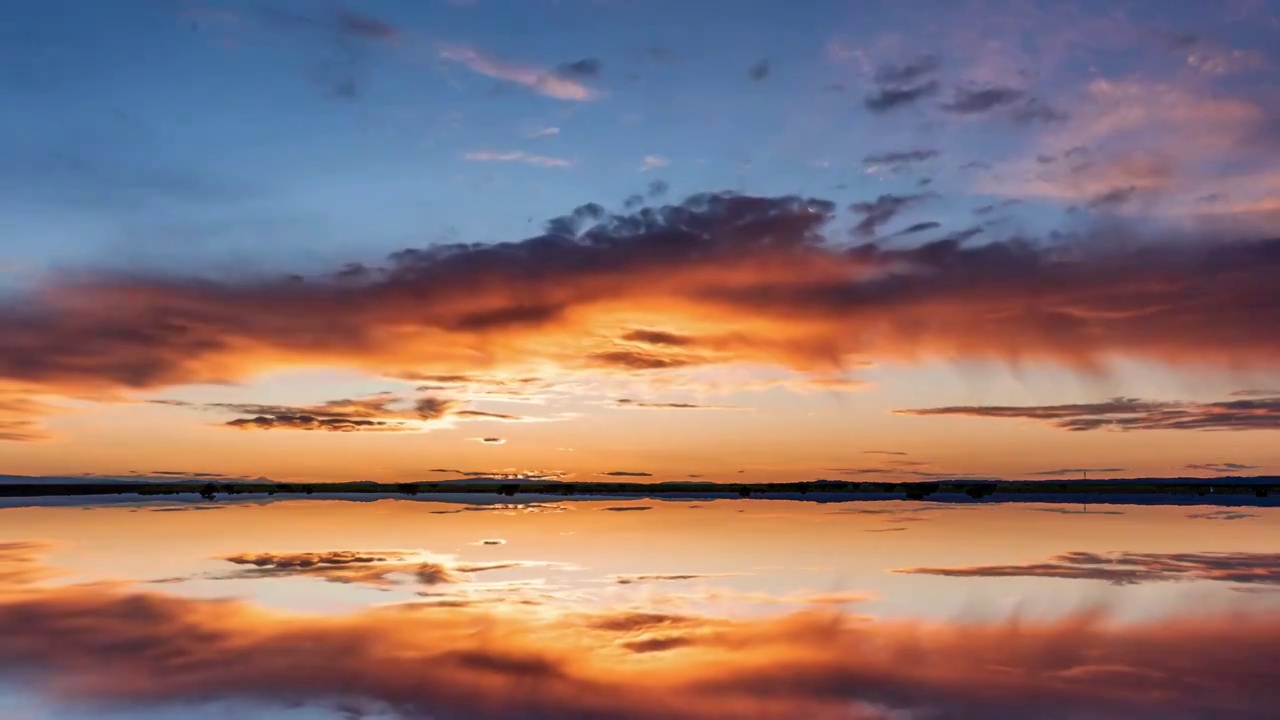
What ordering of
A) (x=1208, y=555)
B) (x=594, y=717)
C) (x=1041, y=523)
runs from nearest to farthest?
(x=594, y=717) < (x=1208, y=555) < (x=1041, y=523)

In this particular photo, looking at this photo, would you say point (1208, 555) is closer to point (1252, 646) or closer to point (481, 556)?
point (1252, 646)

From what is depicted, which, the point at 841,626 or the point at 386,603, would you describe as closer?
the point at 841,626

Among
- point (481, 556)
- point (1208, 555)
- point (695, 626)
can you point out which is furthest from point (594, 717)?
point (1208, 555)

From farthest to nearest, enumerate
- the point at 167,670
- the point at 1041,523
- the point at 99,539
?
the point at 1041,523, the point at 99,539, the point at 167,670

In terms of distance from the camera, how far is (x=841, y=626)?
20.7 metres

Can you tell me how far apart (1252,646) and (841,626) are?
293 inches

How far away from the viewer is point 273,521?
196 feet

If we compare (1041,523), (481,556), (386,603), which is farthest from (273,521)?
(1041,523)

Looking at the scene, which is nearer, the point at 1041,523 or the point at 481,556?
the point at 481,556

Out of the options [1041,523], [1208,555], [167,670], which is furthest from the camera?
[1041,523]

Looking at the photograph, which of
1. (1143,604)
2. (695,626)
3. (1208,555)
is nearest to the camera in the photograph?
(695,626)

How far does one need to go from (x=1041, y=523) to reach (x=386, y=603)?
40636 mm

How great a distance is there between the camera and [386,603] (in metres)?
24.1

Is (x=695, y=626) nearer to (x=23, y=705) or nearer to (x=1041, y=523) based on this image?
(x=23, y=705)
